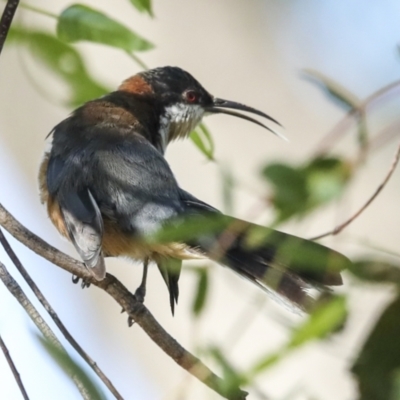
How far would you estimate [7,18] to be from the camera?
163cm

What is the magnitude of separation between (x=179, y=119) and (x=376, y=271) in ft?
9.43

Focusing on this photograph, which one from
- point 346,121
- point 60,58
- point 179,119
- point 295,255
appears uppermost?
point 179,119

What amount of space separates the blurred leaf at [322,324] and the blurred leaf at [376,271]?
0.11 feet

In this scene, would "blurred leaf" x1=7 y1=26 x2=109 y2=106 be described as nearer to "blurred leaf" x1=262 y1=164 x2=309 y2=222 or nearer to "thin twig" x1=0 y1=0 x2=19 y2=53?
"thin twig" x1=0 y1=0 x2=19 y2=53

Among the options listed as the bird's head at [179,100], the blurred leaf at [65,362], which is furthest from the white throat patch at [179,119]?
the blurred leaf at [65,362]

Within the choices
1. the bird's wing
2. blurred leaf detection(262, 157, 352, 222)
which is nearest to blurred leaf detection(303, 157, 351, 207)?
blurred leaf detection(262, 157, 352, 222)

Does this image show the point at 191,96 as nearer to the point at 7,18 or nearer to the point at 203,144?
the point at 203,144

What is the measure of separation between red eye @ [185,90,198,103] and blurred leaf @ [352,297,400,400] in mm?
2864

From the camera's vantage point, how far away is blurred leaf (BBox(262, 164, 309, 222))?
0.77m

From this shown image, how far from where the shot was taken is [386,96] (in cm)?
92

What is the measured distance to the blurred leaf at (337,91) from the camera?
924mm

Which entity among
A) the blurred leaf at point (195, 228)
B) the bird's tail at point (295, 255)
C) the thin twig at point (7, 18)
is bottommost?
the bird's tail at point (295, 255)

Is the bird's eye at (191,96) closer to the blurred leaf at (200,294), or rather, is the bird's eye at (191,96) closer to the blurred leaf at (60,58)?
the blurred leaf at (60,58)

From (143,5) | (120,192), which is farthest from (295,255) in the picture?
(120,192)
